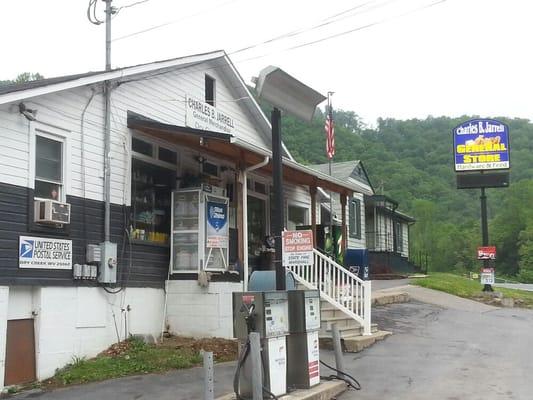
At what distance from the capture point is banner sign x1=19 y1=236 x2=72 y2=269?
9.91 m

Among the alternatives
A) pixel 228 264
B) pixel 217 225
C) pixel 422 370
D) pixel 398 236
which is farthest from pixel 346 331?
pixel 398 236

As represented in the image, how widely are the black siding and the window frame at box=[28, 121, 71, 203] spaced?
167 mm

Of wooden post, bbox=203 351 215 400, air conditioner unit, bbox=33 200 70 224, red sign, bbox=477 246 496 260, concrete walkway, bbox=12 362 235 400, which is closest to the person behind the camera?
wooden post, bbox=203 351 215 400

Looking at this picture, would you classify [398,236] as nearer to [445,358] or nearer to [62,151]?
[445,358]

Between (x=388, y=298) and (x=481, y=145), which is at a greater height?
(x=481, y=145)

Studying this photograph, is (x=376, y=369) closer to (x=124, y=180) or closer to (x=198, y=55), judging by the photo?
(x=124, y=180)

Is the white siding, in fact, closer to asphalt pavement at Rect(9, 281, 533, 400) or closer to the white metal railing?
asphalt pavement at Rect(9, 281, 533, 400)

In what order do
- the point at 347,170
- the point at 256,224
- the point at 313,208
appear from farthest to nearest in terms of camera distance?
the point at 347,170, the point at 256,224, the point at 313,208

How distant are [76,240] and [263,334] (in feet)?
14.7

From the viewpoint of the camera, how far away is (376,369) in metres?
11.0

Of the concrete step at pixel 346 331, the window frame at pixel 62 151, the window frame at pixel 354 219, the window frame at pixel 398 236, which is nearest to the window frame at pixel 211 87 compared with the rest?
the window frame at pixel 62 151

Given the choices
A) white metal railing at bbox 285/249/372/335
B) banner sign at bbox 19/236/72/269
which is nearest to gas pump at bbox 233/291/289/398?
banner sign at bbox 19/236/72/269

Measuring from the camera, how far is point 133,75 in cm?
1270

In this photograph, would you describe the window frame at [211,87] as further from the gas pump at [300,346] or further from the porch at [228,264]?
the gas pump at [300,346]
